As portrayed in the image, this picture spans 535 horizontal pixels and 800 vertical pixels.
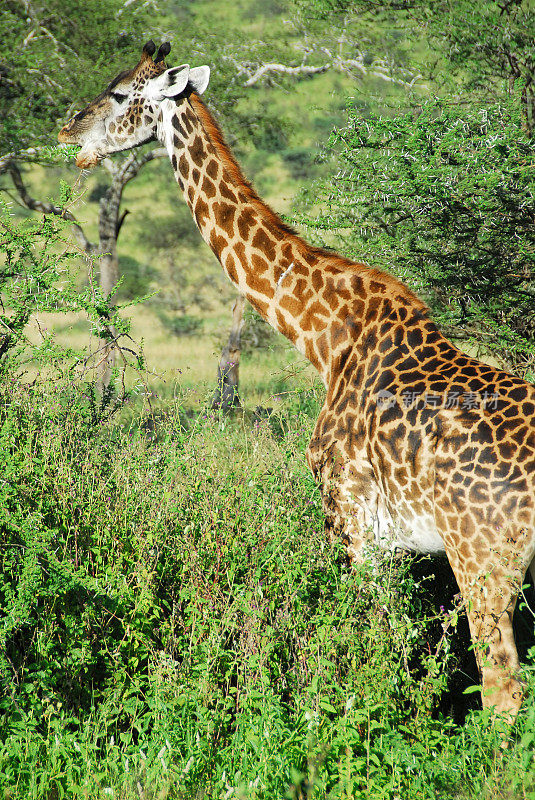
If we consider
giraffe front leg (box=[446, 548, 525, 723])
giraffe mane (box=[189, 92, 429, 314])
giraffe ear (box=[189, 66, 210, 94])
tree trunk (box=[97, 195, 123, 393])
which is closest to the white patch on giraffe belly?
giraffe front leg (box=[446, 548, 525, 723])

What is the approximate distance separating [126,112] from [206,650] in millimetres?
3857

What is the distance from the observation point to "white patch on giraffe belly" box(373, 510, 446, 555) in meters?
3.89

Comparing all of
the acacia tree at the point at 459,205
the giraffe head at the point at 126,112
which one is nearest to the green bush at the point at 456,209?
the acacia tree at the point at 459,205

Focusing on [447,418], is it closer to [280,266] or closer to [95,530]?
[280,266]

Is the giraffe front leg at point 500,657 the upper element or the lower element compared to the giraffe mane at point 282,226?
lower

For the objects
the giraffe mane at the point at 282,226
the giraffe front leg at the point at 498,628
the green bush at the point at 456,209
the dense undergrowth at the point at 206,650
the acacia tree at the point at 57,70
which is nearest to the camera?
the dense undergrowth at the point at 206,650

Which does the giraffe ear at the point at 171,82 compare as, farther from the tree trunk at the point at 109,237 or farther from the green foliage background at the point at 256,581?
the tree trunk at the point at 109,237

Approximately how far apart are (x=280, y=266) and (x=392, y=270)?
3682 mm

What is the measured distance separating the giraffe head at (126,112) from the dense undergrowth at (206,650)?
2042mm

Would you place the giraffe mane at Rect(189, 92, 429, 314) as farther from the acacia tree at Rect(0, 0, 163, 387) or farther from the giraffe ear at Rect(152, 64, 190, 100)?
the acacia tree at Rect(0, 0, 163, 387)

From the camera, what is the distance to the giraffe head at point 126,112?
5312 millimetres

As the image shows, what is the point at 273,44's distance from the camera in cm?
1377

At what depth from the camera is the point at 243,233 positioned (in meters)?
5.03

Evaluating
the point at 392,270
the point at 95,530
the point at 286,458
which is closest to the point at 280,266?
the point at 286,458
